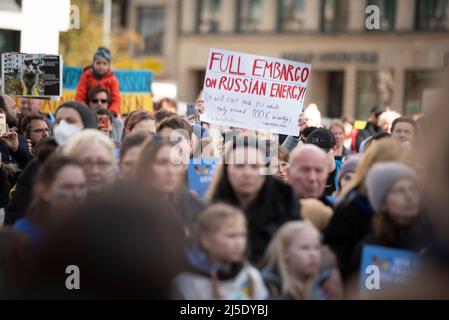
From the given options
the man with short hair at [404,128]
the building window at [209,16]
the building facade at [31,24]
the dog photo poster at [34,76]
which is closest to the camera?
the man with short hair at [404,128]

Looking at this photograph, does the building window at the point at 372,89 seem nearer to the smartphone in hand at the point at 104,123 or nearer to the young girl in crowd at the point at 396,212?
the smartphone in hand at the point at 104,123

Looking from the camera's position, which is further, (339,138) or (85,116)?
(339,138)

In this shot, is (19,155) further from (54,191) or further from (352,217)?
(352,217)

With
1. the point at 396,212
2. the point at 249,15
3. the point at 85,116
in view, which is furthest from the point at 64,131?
the point at 249,15

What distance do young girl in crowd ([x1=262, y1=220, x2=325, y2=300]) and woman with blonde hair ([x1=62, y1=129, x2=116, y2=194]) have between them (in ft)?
3.00

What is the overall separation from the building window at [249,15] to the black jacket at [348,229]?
4219cm

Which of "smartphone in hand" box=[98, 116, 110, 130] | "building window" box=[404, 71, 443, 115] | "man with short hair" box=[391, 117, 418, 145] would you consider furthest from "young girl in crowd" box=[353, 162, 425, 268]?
"building window" box=[404, 71, 443, 115]

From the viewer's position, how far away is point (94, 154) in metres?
5.88

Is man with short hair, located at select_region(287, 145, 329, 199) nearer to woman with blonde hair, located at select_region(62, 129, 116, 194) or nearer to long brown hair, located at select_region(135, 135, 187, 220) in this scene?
long brown hair, located at select_region(135, 135, 187, 220)

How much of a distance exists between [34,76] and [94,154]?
530 cm

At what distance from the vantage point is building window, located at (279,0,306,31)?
4634 cm

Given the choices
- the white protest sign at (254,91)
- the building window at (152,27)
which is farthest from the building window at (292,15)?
the white protest sign at (254,91)

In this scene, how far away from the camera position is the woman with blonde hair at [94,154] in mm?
5809

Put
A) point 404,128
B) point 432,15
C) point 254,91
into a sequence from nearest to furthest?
point 254,91 < point 404,128 < point 432,15
